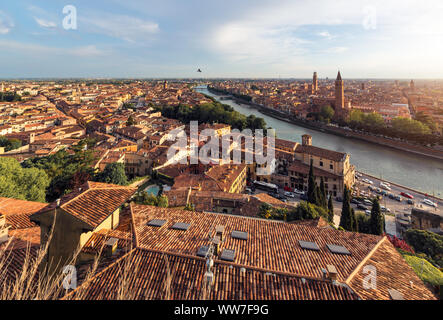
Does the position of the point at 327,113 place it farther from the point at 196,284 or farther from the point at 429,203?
the point at 196,284

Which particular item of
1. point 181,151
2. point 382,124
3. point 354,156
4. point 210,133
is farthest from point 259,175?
point 382,124

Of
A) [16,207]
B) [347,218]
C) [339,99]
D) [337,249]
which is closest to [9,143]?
[16,207]

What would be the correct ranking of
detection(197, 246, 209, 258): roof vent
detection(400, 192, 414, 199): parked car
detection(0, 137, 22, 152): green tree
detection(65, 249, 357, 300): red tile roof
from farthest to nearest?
detection(0, 137, 22, 152): green tree
detection(400, 192, 414, 199): parked car
detection(197, 246, 209, 258): roof vent
detection(65, 249, 357, 300): red tile roof

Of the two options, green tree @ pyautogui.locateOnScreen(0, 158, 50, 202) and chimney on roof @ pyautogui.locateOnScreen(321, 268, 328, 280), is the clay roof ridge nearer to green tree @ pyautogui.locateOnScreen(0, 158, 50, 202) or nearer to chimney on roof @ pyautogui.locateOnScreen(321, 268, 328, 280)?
chimney on roof @ pyautogui.locateOnScreen(321, 268, 328, 280)

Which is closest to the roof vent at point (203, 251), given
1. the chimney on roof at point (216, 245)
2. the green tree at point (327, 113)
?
the chimney on roof at point (216, 245)

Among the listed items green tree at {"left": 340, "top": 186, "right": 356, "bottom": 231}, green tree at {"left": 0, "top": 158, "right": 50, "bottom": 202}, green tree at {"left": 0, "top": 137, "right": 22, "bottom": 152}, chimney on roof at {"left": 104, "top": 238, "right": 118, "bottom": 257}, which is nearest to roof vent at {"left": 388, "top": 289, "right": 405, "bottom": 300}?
chimney on roof at {"left": 104, "top": 238, "right": 118, "bottom": 257}
